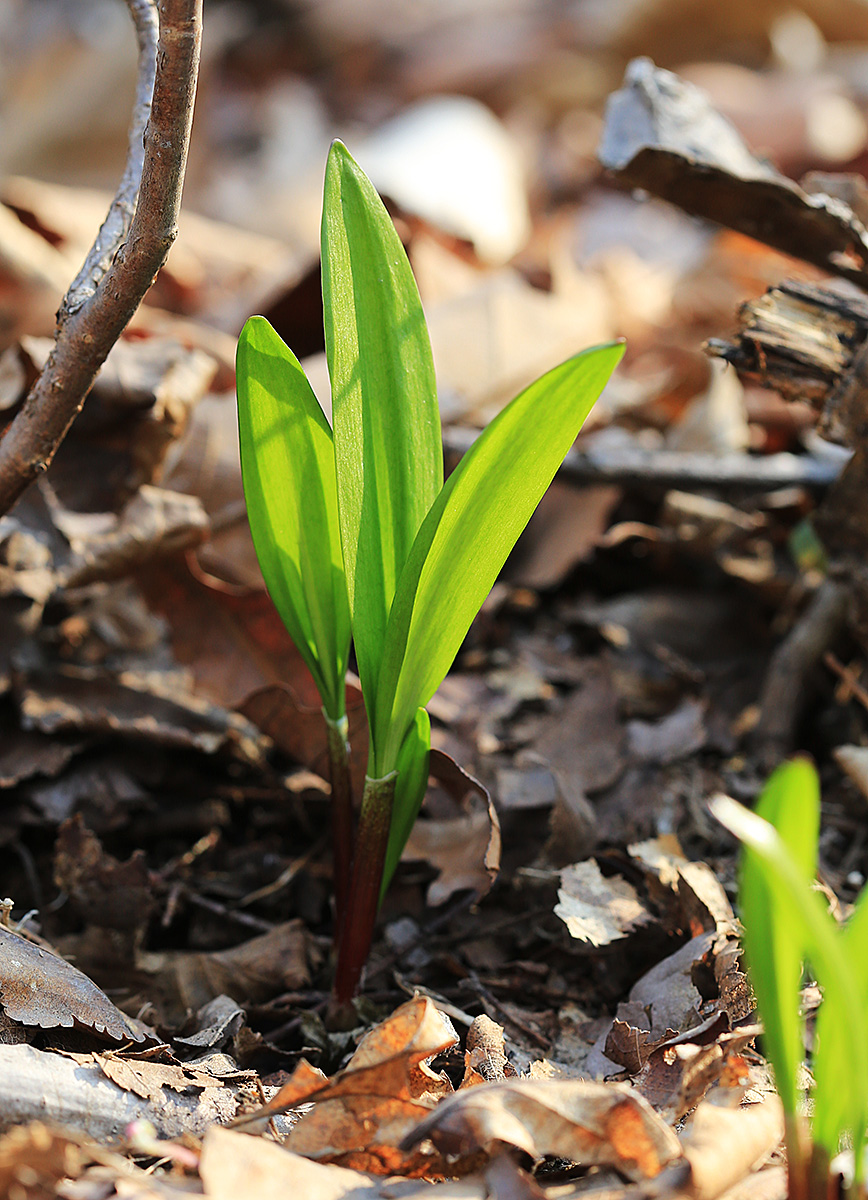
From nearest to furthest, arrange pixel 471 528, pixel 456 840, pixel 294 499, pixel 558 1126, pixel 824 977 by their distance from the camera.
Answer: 1. pixel 824 977
2. pixel 558 1126
3. pixel 471 528
4. pixel 294 499
5. pixel 456 840

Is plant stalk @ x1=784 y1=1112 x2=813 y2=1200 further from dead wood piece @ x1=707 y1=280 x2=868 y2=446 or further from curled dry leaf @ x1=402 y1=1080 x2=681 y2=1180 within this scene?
dead wood piece @ x1=707 y1=280 x2=868 y2=446

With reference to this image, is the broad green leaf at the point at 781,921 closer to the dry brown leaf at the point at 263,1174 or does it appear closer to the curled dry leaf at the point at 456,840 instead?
the dry brown leaf at the point at 263,1174

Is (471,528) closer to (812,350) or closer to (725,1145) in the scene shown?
(725,1145)

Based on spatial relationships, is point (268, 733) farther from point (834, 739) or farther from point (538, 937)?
point (834, 739)

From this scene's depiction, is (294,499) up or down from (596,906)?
up

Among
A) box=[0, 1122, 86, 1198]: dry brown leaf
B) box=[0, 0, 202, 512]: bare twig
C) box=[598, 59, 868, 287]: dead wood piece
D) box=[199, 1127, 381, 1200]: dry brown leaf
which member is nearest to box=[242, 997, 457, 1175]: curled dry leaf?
box=[199, 1127, 381, 1200]: dry brown leaf

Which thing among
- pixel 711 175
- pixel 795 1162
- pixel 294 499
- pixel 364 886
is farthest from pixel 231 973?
pixel 711 175
